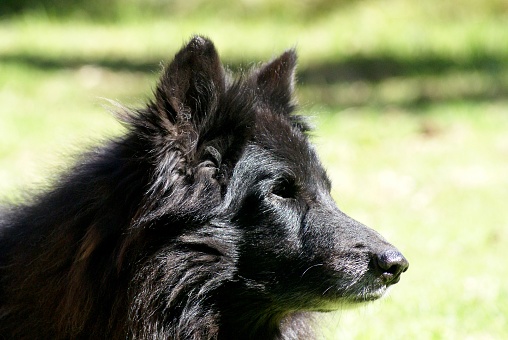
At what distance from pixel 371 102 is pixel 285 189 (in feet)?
28.8

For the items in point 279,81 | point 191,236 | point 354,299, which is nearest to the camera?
point 191,236

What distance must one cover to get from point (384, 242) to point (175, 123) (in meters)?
1.22

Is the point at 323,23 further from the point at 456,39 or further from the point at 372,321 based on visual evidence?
the point at 372,321

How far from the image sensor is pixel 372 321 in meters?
A: 5.77

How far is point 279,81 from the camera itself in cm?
453

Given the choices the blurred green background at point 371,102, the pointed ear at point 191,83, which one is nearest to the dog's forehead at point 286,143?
the pointed ear at point 191,83

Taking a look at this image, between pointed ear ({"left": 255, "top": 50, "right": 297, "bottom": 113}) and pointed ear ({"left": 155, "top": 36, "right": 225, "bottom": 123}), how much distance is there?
525 mm

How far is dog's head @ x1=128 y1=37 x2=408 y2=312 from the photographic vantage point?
12.1ft

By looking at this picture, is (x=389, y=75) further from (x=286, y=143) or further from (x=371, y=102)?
(x=286, y=143)

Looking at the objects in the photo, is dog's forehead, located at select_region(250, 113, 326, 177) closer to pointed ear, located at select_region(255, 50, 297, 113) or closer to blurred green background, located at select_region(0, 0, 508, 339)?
pointed ear, located at select_region(255, 50, 297, 113)

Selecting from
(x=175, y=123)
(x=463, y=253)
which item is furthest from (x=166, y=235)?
(x=463, y=253)

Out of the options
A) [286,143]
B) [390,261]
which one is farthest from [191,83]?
[390,261]

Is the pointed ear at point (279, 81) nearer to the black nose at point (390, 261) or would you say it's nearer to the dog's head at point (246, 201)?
the dog's head at point (246, 201)

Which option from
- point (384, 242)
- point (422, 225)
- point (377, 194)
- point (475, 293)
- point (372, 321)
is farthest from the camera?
point (377, 194)
